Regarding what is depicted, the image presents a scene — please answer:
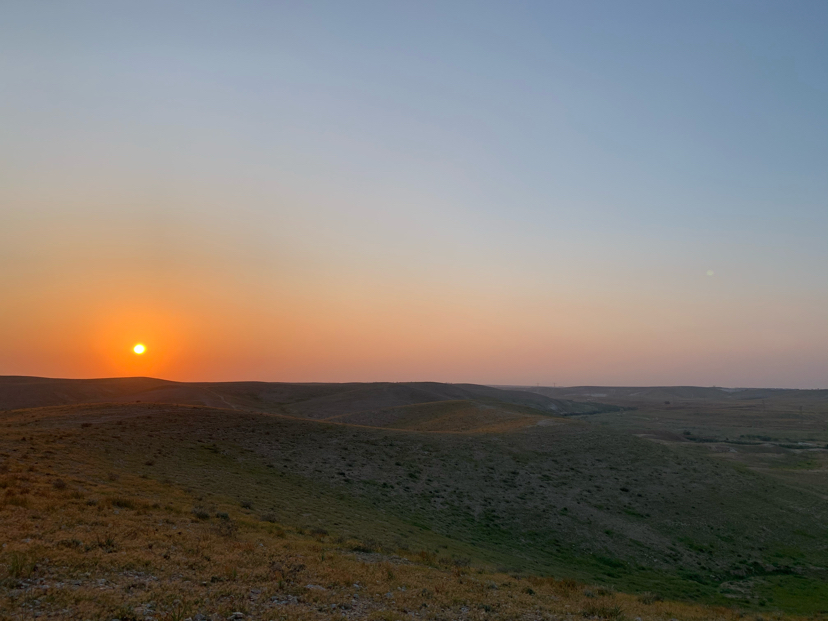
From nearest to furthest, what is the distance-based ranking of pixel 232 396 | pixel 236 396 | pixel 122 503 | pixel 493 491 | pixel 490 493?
pixel 122 503
pixel 490 493
pixel 493 491
pixel 232 396
pixel 236 396

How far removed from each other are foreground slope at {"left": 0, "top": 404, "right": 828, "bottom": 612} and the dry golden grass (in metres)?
3.25

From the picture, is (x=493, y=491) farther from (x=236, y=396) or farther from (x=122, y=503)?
(x=236, y=396)

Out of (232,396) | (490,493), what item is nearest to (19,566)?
(490,493)

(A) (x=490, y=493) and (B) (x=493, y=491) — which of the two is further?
(B) (x=493, y=491)

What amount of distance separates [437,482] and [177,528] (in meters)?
23.8

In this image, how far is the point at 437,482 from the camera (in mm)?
39000

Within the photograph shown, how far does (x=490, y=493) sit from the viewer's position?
38.7 metres

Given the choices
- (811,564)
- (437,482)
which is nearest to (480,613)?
(437,482)

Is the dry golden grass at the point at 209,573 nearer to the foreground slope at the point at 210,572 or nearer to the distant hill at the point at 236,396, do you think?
the foreground slope at the point at 210,572

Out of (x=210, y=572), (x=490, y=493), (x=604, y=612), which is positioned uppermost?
(x=210, y=572)

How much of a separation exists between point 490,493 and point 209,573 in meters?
28.2

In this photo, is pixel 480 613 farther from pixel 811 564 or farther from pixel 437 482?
pixel 811 564

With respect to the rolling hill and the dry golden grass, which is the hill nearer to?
the rolling hill

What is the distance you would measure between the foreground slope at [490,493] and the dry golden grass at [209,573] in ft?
10.7
